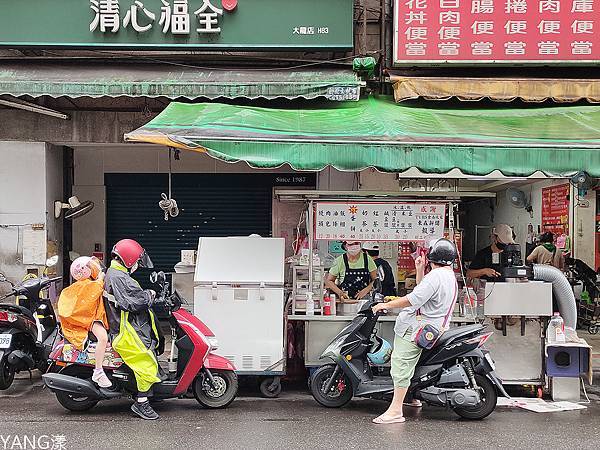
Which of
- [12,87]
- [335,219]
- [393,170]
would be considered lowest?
[335,219]

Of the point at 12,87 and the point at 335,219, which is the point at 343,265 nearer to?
the point at 335,219

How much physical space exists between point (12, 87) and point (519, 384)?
24.0 ft

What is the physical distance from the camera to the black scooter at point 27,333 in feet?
24.5

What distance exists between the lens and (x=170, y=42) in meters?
9.98

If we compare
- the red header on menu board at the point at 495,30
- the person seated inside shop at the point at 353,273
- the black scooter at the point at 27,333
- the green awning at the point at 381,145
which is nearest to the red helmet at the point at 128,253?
the green awning at the point at 381,145

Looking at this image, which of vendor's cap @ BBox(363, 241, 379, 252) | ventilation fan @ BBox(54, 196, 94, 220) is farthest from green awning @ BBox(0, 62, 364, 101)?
ventilation fan @ BBox(54, 196, 94, 220)

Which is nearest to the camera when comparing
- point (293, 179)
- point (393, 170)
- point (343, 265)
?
point (393, 170)

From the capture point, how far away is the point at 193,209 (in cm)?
1274

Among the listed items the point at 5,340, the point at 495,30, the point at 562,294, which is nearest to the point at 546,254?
the point at 495,30

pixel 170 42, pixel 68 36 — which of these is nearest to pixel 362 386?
pixel 170 42

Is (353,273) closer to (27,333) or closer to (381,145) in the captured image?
(381,145)

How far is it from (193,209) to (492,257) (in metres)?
5.63

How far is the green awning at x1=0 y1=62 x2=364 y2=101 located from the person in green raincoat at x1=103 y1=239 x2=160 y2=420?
3.37 meters

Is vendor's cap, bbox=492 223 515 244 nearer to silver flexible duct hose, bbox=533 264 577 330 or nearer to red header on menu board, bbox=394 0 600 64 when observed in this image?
silver flexible duct hose, bbox=533 264 577 330
